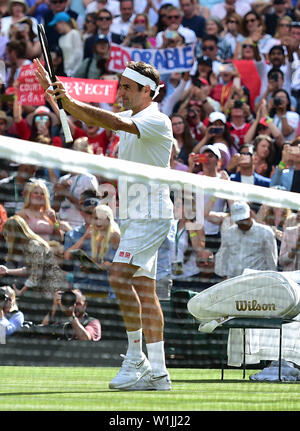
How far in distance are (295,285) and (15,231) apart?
2.24m

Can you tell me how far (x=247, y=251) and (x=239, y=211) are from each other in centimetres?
50

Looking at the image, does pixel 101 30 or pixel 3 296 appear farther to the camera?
pixel 101 30

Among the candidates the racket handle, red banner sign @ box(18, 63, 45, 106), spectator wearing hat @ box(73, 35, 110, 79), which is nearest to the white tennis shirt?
the racket handle

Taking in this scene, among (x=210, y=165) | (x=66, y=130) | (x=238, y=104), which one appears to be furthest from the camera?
(x=238, y=104)

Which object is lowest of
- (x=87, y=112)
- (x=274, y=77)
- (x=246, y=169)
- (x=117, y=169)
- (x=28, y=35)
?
(x=246, y=169)

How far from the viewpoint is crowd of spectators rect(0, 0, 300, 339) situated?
8141mm

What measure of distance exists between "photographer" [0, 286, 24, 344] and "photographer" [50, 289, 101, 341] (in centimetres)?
32

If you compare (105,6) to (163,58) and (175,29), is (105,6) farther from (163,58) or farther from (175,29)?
(163,58)

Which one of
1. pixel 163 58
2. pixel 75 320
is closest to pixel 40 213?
pixel 75 320

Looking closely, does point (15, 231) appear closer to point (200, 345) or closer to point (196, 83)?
point (200, 345)

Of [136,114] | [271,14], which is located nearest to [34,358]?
[136,114]

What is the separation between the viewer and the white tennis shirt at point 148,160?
20.7 feet

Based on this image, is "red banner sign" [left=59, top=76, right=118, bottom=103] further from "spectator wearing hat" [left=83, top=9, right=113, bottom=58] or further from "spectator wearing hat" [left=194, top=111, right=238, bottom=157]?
"spectator wearing hat" [left=83, top=9, right=113, bottom=58]

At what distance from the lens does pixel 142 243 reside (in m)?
6.34
